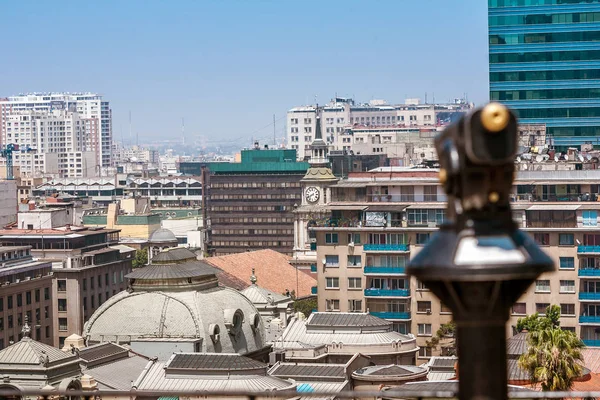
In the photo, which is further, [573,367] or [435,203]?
[435,203]

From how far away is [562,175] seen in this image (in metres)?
92.9

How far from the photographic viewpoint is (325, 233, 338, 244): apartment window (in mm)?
94938

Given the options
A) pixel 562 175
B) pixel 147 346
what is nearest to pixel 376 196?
pixel 562 175

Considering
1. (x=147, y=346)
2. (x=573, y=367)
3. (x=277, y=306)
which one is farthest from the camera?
(x=277, y=306)

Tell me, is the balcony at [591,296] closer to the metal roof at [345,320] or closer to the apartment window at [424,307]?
the apartment window at [424,307]

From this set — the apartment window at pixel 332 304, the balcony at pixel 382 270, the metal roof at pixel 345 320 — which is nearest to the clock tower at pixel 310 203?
the apartment window at pixel 332 304

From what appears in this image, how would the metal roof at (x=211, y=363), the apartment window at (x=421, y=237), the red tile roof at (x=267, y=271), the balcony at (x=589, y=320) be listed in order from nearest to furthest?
the metal roof at (x=211, y=363), the balcony at (x=589, y=320), the apartment window at (x=421, y=237), the red tile roof at (x=267, y=271)

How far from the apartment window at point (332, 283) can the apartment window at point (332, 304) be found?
3.04 ft

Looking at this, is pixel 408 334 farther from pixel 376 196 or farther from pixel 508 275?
pixel 508 275

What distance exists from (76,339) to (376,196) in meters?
23.7

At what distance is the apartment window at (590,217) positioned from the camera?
87062 mm

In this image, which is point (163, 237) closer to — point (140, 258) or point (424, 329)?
point (140, 258)

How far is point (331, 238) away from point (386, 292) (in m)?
5.63

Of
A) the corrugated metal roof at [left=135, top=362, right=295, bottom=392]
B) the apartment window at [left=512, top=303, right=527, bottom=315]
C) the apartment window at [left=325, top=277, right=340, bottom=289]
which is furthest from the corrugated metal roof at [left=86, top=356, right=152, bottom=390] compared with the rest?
the apartment window at [left=512, top=303, right=527, bottom=315]
